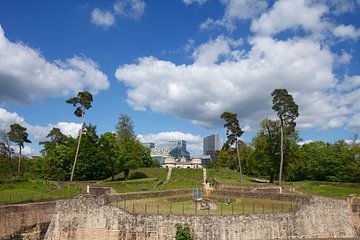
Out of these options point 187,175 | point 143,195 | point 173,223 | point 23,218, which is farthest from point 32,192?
point 187,175

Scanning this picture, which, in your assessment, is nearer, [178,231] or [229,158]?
[178,231]

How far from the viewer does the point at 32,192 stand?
33.5 m

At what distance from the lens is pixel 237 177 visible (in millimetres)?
50531

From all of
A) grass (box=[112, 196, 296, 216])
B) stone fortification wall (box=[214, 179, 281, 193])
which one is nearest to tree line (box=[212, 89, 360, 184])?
stone fortification wall (box=[214, 179, 281, 193])

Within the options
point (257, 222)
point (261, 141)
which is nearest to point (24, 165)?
point (261, 141)

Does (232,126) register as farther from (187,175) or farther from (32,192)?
(32,192)

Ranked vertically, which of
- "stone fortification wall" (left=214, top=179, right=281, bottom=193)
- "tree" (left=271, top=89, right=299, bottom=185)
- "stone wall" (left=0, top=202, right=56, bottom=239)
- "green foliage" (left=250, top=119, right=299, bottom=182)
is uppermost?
"tree" (left=271, top=89, right=299, bottom=185)

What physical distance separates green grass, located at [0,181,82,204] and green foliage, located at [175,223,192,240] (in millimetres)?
15559

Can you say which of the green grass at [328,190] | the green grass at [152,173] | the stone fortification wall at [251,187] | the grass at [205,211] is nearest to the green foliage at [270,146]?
the green grass at [328,190]

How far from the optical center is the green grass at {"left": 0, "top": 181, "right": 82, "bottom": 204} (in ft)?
95.9

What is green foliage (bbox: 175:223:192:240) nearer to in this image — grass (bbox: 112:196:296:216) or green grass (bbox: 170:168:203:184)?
grass (bbox: 112:196:296:216)

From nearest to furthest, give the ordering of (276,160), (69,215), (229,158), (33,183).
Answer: (69,215) < (33,183) < (276,160) < (229,158)

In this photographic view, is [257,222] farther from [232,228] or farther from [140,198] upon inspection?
[140,198]

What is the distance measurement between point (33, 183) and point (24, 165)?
26.4m
